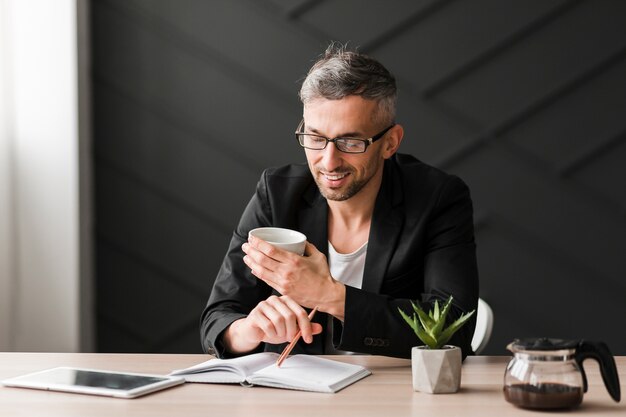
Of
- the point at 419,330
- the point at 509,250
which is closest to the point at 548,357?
the point at 419,330

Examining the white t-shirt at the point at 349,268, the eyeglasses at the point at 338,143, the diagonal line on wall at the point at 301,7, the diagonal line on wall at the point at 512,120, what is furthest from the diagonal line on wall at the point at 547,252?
the eyeglasses at the point at 338,143

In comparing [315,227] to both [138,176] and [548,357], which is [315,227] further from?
[138,176]

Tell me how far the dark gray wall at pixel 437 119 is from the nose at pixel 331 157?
1.29 meters

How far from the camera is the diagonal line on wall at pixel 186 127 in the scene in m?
3.28

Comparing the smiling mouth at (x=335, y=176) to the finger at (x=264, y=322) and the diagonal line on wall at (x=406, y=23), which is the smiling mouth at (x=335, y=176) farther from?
the diagonal line on wall at (x=406, y=23)

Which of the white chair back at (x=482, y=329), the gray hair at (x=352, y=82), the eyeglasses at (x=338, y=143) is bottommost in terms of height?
the white chair back at (x=482, y=329)

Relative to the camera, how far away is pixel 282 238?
1743 millimetres

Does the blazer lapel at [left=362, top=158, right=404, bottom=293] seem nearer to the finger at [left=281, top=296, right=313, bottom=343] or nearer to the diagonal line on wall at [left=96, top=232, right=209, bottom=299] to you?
the finger at [left=281, top=296, right=313, bottom=343]

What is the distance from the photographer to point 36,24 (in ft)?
10.1

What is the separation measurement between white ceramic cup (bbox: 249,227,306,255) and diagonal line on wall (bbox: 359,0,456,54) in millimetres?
1662

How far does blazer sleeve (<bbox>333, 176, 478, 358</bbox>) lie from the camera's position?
1.75m

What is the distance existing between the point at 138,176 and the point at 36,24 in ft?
2.17

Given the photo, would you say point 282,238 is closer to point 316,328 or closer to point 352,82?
point 316,328

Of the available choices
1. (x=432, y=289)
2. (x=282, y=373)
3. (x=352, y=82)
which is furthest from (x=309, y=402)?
(x=352, y=82)
